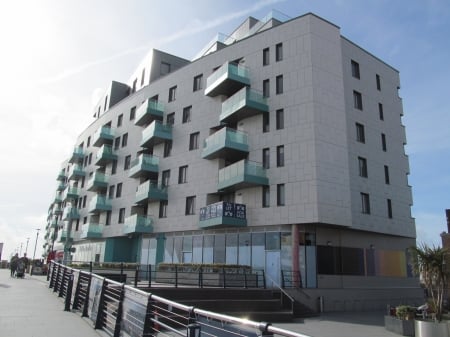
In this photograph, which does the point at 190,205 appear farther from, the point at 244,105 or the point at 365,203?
the point at 365,203

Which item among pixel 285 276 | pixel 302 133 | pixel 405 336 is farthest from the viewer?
pixel 302 133

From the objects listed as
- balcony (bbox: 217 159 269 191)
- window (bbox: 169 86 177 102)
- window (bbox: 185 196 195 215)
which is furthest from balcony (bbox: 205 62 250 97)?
window (bbox: 185 196 195 215)

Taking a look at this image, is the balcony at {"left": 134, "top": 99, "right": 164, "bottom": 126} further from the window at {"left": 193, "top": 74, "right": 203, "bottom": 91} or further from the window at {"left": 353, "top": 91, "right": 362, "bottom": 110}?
the window at {"left": 353, "top": 91, "right": 362, "bottom": 110}

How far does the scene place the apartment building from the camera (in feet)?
81.8

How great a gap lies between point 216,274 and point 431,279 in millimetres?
10691

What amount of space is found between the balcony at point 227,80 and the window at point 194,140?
363 cm

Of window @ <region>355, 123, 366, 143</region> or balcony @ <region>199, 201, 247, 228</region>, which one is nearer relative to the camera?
balcony @ <region>199, 201, 247, 228</region>

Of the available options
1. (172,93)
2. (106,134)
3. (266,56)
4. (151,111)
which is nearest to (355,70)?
(266,56)

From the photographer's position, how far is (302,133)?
83.7 ft

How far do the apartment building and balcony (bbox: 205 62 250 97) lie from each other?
10 centimetres

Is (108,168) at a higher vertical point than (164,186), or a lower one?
higher

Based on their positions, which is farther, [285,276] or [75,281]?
[285,276]

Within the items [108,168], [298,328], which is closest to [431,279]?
[298,328]

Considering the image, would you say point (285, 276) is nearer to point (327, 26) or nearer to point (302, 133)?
point (302, 133)
